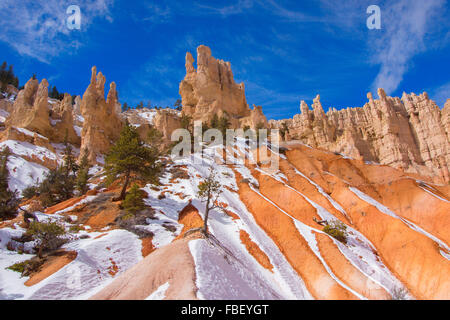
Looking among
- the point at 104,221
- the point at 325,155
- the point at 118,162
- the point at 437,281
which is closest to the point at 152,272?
the point at 104,221

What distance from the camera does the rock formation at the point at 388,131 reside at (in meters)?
65.2

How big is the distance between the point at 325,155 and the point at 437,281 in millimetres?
32691

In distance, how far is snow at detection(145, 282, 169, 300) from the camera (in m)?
10.0

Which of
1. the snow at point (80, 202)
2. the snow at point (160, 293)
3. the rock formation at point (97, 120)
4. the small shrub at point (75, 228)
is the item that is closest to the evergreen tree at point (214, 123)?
the rock formation at point (97, 120)

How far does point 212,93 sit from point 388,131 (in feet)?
171

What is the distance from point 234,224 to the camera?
1005 inches

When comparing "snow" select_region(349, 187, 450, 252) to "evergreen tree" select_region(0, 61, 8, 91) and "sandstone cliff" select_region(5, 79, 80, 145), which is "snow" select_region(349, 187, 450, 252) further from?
"evergreen tree" select_region(0, 61, 8, 91)

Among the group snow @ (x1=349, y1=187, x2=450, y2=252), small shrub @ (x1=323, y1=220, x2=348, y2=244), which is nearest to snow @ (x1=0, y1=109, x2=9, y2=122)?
small shrub @ (x1=323, y1=220, x2=348, y2=244)

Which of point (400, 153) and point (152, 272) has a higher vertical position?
A: point (400, 153)

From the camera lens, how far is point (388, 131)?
6981 cm

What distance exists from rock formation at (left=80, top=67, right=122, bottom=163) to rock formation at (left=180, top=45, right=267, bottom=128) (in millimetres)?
20829

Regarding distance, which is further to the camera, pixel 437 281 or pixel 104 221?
pixel 104 221

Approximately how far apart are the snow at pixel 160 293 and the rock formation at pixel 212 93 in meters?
56.5
